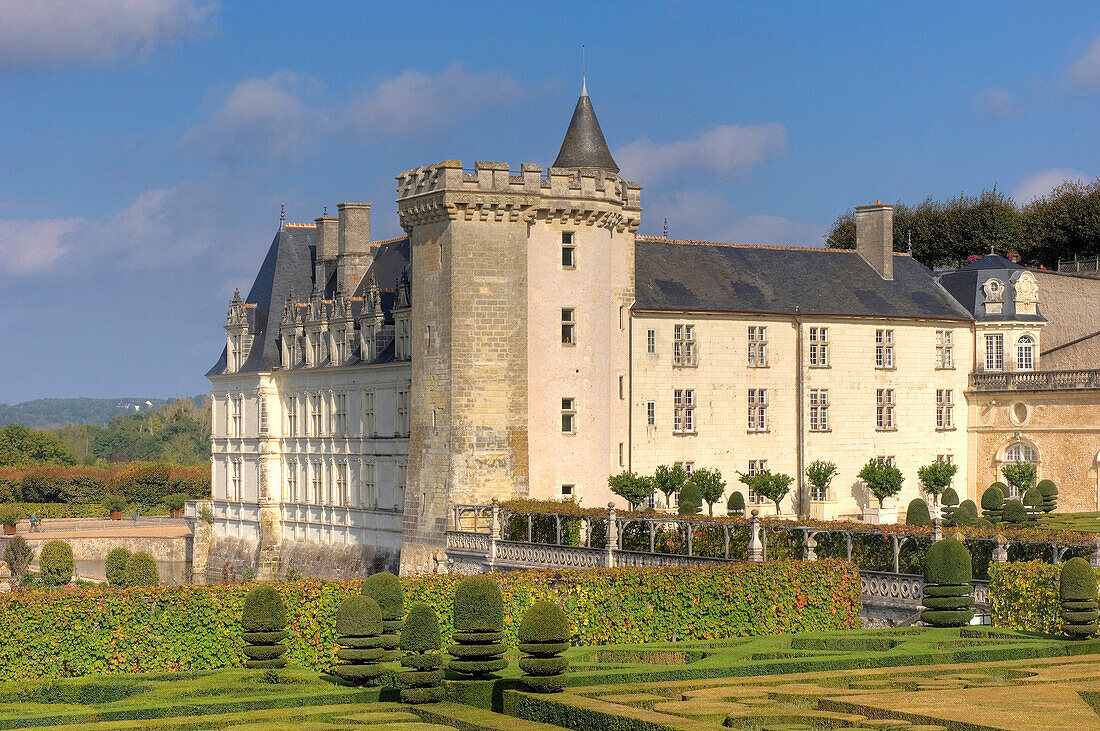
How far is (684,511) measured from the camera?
4362 cm

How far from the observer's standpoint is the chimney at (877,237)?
57.8 metres

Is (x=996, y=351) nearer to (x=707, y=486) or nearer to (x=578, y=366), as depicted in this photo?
(x=707, y=486)

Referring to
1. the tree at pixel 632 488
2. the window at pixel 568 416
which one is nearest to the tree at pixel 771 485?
the tree at pixel 632 488

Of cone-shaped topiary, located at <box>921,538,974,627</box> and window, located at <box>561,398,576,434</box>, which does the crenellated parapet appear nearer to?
window, located at <box>561,398,576,434</box>

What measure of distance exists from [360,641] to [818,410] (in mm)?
32931

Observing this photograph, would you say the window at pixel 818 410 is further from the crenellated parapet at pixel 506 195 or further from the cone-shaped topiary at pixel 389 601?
the cone-shaped topiary at pixel 389 601

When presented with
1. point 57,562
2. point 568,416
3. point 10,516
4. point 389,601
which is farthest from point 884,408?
point 10,516

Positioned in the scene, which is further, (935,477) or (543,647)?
(935,477)

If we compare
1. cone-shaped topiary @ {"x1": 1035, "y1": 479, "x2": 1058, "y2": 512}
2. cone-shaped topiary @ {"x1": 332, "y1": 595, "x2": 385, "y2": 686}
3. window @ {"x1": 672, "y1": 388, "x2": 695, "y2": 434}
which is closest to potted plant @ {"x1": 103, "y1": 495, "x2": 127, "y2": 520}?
window @ {"x1": 672, "y1": 388, "x2": 695, "y2": 434}

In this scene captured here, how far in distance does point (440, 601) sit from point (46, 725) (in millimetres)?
10132

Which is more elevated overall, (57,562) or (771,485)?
(771,485)

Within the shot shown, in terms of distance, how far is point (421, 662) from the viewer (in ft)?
71.5

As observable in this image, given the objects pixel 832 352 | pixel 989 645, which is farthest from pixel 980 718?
pixel 832 352

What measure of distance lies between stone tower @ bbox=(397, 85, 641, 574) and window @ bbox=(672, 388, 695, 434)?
341 centimetres
